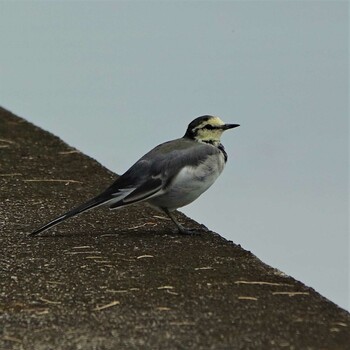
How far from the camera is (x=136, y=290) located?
593cm

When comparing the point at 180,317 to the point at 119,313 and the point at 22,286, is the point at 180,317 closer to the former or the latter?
the point at 119,313

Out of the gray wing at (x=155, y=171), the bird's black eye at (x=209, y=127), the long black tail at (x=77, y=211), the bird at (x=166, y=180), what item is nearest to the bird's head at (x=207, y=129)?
the bird's black eye at (x=209, y=127)

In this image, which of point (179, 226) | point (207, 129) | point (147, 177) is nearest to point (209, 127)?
point (207, 129)

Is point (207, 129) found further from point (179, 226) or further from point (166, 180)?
point (179, 226)

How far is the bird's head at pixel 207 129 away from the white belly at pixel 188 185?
31 centimetres

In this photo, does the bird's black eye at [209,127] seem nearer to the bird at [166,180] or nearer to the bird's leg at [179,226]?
the bird at [166,180]

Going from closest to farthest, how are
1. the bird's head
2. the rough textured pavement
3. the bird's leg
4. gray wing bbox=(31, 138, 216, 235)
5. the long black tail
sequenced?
the rough textured pavement, the long black tail, gray wing bbox=(31, 138, 216, 235), the bird's leg, the bird's head

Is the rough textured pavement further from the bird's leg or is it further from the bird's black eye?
the bird's black eye

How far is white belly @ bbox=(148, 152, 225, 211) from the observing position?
292 inches

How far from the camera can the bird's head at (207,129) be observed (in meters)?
7.89

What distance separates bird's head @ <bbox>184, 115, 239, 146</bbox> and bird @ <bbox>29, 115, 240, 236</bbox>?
0.52ft

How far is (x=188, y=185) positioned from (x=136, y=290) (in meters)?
1.64

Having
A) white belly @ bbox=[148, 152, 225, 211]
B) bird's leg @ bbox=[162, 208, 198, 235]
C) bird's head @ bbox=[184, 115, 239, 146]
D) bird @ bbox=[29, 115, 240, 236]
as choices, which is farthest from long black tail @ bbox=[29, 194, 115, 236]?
bird's head @ bbox=[184, 115, 239, 146]

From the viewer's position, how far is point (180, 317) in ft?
17.7
